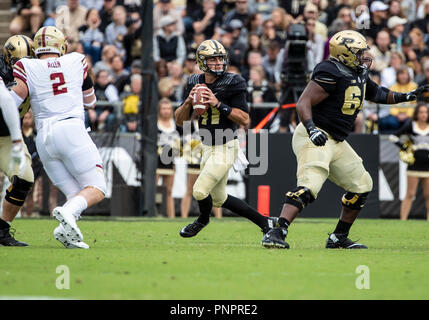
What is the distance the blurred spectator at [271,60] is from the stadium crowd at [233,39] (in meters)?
0.02

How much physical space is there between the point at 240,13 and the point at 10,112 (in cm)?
1187

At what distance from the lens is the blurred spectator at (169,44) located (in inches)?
727

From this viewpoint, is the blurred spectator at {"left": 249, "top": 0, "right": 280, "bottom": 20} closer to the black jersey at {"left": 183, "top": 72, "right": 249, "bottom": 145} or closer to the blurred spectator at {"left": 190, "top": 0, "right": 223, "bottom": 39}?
the blurred spectator at {"left": 190, "top": 0, "right": 223, "bottom": 39}

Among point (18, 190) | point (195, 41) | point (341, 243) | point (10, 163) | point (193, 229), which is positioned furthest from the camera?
point (195, 41)

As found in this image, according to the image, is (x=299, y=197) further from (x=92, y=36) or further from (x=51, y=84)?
(x=92, y=36)

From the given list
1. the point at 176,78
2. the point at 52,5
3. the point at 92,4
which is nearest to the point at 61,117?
the point at 176,78

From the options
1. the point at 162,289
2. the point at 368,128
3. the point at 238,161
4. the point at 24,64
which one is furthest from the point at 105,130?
the point at 162,289

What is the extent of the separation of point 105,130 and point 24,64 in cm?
768

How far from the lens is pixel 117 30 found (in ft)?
62.4

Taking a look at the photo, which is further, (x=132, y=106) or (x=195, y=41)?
(x=195, y=41)

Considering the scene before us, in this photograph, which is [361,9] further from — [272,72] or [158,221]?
[158,221]

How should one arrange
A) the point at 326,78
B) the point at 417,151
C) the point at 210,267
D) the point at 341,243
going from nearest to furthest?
the point at 210,267 < the point at 326,78 < the point at 341,243 < the point at 417,151

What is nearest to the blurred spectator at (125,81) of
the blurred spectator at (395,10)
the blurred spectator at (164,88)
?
the blurred spectator at (164,88)

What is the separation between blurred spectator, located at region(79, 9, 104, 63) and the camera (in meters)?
18.6
